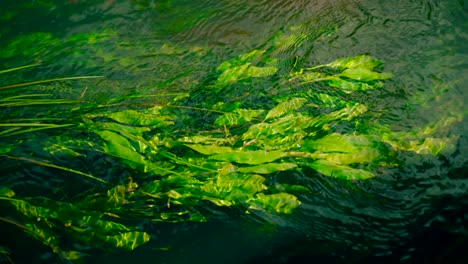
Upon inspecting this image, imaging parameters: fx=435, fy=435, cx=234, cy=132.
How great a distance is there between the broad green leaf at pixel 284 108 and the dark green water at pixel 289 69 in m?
0.30

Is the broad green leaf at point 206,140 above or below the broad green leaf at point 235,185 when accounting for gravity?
above

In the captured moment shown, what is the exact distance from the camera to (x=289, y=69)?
2480 millimetres

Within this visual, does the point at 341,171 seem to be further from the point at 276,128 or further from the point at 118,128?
the point at 118,128

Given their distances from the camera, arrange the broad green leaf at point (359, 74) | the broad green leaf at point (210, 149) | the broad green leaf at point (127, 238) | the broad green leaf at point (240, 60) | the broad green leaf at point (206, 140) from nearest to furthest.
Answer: the broad green leaf at point (127, 238) → the broad green leaf at point (210, 149) → the broad green leaf at point (206, 140) → the broad green leaf at point (359, 74) → the broad green leaf at point (240, 60)

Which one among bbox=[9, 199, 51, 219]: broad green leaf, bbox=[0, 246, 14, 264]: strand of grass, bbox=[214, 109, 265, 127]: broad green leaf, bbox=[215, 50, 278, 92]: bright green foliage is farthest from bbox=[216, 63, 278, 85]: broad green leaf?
bbox=[0, 246, 14, 264]: strand of grass

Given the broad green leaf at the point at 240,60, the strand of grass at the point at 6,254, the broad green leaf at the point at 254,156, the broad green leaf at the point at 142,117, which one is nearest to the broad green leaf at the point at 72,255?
the strand of grass at the point at 6,254

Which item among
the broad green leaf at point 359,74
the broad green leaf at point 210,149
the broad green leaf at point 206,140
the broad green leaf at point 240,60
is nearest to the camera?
the broad green leaf at point 210,149

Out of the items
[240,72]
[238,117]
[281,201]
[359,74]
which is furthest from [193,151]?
[359,74]

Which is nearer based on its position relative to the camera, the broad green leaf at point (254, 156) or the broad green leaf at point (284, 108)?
the broad green leaf at point (254, 156)

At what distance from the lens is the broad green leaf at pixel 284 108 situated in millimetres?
1906

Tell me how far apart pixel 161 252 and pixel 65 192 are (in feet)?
1.62

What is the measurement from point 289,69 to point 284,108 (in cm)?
60

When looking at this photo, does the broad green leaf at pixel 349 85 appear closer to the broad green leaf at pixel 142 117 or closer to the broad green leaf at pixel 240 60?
the broad green leaf at pixel 240 60

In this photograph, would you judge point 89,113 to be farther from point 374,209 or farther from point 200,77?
point 374,209
